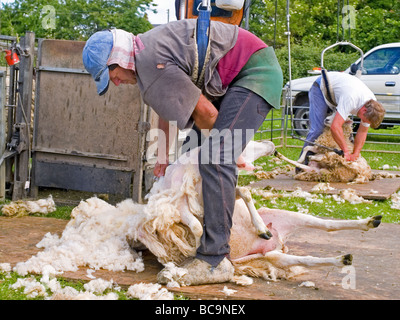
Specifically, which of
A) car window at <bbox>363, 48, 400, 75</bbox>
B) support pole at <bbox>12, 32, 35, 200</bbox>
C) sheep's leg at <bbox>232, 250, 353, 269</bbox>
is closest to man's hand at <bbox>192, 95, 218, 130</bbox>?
sheep's leg at <bbox>232, 250, 353, 269</bbox>

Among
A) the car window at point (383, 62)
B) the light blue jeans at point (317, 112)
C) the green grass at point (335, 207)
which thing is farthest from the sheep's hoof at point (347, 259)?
the car window at point (383, 62)

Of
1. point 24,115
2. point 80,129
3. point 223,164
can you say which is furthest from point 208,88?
point 24,115

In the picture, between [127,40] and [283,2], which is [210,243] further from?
[283,2]

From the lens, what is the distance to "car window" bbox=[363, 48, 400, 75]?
49.9ft

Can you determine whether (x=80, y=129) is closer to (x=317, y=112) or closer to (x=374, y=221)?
(x=374, y=221)

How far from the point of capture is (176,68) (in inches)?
153

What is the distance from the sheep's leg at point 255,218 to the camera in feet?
13.7

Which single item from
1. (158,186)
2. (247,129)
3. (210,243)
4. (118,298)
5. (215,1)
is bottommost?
(118,298)

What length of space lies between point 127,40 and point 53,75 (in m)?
2.90

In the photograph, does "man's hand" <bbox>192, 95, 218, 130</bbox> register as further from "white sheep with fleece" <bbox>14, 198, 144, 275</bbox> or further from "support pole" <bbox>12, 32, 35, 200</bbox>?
"support pole" <bbox>12, 32, 35, 200</bbox>

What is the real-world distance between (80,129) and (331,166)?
3.90 meters

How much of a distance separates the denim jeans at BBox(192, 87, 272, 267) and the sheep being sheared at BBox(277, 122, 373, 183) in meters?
4.64

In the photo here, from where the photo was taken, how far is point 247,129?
160 inches
